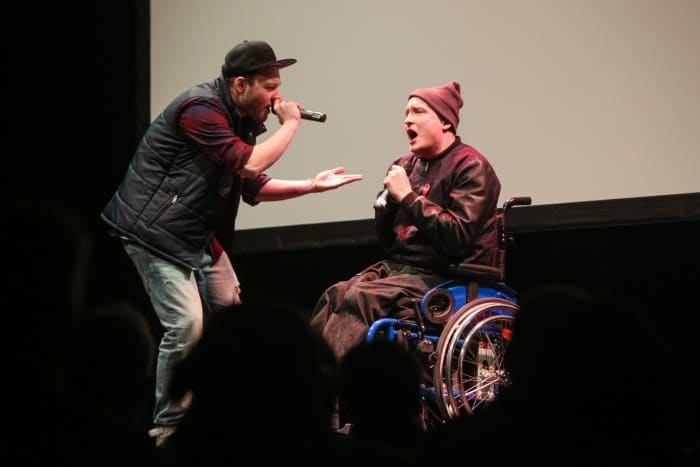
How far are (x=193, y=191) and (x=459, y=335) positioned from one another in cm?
97

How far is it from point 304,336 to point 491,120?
275cm

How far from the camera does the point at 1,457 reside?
875mm

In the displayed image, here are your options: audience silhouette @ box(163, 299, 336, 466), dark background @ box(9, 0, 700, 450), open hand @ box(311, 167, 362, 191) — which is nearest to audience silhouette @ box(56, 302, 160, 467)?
audience silhouette @ box(163, 299, 336, 466)

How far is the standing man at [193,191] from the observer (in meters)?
2.62

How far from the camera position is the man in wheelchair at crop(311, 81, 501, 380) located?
9.21ft

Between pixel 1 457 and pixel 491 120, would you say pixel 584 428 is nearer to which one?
pixel 1 457

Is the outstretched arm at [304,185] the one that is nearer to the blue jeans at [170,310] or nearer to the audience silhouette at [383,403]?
the blue jeans at [170,310]

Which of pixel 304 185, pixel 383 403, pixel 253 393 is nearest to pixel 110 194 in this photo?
pixel 304 185

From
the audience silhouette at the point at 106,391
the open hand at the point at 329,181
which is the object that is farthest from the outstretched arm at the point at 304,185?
the audience silhouette at the point at 106,391

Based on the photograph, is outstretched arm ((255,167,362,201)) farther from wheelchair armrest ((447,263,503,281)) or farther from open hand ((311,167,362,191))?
wheelchair armrest ((447,263,503,281))

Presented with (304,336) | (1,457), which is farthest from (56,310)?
(304,336)

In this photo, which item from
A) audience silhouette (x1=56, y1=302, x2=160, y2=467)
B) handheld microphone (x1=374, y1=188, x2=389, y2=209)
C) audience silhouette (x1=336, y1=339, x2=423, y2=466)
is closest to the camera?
audience silhouette (x1=56, y1=302, x2=160, y2=467)

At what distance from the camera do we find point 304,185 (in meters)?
3.00

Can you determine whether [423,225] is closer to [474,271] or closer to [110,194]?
[474,271]
